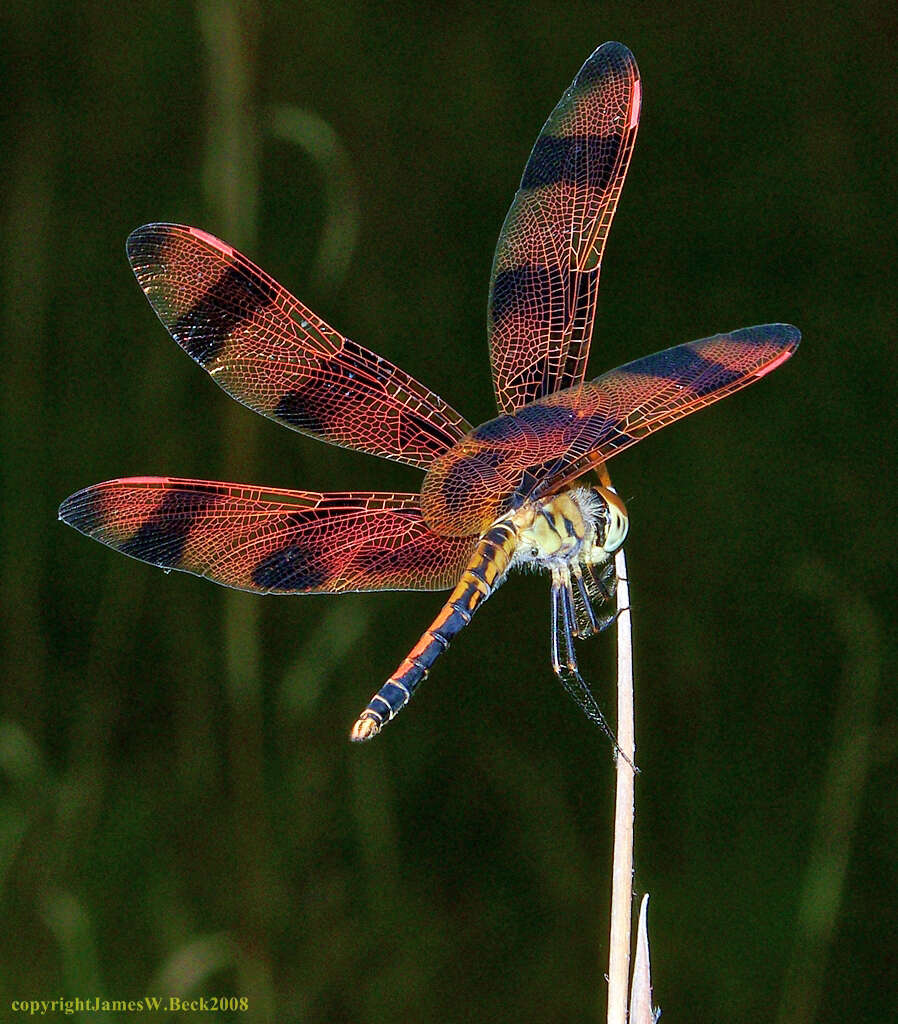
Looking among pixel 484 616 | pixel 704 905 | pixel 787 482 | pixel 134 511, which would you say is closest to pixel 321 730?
pixel 484 616

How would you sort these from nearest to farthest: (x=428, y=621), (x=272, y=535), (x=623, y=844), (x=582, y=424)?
(x=623, y=844) → (x=582, y=424) → (x=272, y=535) → (x=428, y=621)

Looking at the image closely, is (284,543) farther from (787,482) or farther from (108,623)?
(787,482)

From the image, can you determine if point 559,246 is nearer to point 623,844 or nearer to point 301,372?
point 301,372

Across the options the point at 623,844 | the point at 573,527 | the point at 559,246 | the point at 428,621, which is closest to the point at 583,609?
the point at 573,527

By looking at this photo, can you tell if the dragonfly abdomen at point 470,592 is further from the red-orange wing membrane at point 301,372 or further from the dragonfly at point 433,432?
the red-orange wing membrane at point 301,372

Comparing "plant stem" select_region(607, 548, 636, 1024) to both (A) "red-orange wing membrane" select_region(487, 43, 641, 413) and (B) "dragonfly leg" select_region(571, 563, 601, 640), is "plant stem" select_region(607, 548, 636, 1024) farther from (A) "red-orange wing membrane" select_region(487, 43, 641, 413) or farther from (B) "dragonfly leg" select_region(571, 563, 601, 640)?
(A) "red-orange wing membrane" select_region(487, 43, 641, 413)

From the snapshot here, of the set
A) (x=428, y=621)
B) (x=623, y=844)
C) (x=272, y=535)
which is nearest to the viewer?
(x=623, y=844)

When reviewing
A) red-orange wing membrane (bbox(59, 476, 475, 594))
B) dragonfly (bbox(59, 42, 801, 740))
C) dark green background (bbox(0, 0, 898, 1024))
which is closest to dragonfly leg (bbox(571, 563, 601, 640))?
dragonfly (bbox(59, 42, 801, 740))
